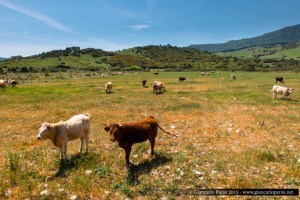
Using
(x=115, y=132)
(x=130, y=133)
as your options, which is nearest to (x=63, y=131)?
(x=115, y=132)

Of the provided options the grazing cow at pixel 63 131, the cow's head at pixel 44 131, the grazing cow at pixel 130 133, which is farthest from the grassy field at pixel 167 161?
the cow's head at pixel 44 131

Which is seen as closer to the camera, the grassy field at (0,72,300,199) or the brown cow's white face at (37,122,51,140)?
the grassy field at (0,72,300,199)

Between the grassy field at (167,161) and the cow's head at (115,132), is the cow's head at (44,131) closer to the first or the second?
the grassy field at (167,161)

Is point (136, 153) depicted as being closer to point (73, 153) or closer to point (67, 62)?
point (73, 153)

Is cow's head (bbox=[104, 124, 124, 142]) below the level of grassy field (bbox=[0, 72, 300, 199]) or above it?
above

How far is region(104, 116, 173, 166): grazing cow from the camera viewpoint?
9953mm

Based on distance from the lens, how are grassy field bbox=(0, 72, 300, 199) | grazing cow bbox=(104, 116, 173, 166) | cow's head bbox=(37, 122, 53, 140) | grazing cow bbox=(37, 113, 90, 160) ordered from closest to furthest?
1. grassy field bbox=(0, 72, 300, 199)
2. grazing cow bbox=(104, 116, 173, 166)
3. cow's head bbox=(37, 122, 53, 140)
4. grazing cow bbox=(37, 113, 90, 160)

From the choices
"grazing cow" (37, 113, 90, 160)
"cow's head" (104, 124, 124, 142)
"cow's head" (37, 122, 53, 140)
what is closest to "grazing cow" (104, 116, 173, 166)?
"cow's head" (104, 124, 124, 142)

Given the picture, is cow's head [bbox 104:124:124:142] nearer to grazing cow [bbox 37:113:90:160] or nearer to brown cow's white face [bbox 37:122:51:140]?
grazing cow [bbox 37:113:90:160]

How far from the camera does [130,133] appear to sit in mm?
10602

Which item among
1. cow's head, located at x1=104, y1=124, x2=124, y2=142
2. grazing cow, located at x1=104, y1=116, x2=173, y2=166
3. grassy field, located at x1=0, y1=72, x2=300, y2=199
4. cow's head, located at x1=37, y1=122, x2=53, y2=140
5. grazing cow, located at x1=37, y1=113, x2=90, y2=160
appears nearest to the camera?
grassy field, located at x1=0, y1=72, x2=300, y2=199

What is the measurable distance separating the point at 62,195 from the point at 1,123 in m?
14.3

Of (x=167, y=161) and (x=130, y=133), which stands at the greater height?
(x=130, y=133)

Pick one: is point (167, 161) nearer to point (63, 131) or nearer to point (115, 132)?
point (115, 132)
